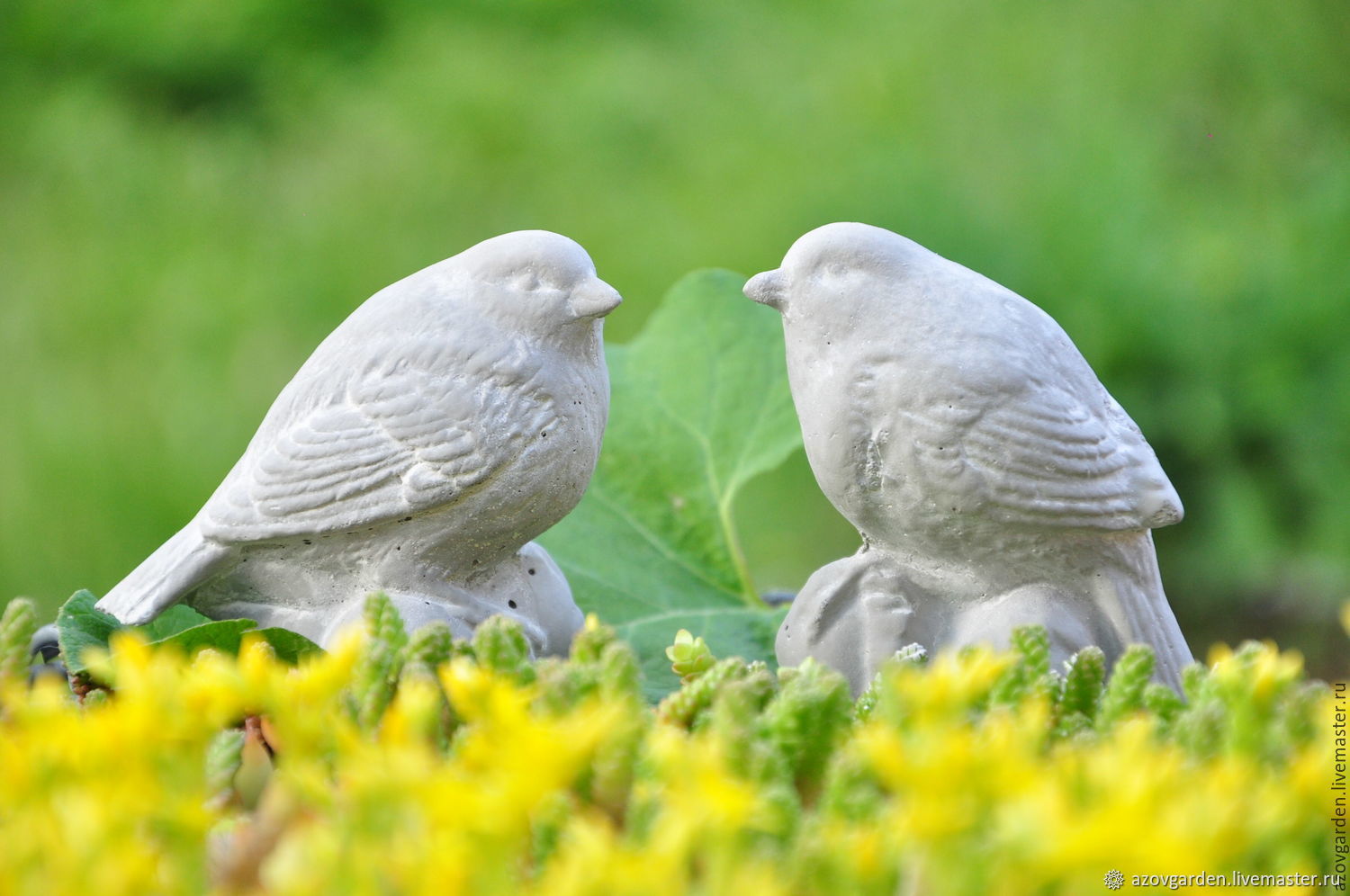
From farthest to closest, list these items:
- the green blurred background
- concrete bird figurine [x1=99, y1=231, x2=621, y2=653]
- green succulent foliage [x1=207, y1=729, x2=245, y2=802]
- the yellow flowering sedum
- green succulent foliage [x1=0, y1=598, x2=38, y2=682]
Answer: the green blurred background
concrete bird figurine [x1=99, y1=231, x2=621, y2=653]
green succulent foliage [x1=0, y1=598, x2=38, y2=682]
green succulent foliage [x1=207, y1=729, x2=245, y2=802]
the yellow flowering sedum

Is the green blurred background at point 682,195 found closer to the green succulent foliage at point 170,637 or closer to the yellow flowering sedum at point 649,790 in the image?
the green succulent foliage at point 170,637

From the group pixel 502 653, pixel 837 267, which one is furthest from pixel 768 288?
pixel 502 653

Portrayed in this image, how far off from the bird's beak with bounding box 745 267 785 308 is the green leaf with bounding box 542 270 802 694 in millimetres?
346

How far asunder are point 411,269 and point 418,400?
75.8 inches

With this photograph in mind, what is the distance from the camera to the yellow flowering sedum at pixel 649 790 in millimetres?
491

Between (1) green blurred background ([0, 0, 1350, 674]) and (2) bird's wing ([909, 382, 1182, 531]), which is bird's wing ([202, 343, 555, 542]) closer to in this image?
(2) bird's wing ([909, 382, 1182, 531])

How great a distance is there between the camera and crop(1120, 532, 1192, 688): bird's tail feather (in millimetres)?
1060

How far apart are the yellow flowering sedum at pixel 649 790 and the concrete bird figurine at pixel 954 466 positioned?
0.76 ft

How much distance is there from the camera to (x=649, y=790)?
680 millimetres

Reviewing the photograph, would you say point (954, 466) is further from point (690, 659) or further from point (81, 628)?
point (81, 628)

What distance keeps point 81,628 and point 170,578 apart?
11 centimetres

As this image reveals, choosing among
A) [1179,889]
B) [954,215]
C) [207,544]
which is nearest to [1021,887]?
[1179,889]

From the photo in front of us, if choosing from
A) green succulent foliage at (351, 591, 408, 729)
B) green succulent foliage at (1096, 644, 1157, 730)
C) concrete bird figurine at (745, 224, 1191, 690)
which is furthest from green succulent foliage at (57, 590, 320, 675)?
green succulent foliage at (1096, 644, 1157, 730)

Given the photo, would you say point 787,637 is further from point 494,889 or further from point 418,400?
point 494,889
